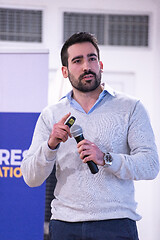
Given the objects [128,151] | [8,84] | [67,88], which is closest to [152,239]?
[67,88]

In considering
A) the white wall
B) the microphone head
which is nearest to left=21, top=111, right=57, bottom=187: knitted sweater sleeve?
the microphone head

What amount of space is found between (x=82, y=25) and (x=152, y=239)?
2.39 m

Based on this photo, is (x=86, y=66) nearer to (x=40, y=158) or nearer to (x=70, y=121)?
(x=70, y=121)

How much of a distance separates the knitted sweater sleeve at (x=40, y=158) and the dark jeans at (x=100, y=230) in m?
0.24

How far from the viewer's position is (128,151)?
167 centimetres

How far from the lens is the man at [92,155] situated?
5.00 ft

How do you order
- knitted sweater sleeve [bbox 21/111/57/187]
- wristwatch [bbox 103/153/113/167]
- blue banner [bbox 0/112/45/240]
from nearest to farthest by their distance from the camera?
wristwatch [bbox 103/153/113/167] < knitted sweater sleeve [bbox 21/111/57/187] < blue banner [bbox 0/112/45/240]

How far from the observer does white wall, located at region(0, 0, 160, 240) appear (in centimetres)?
435

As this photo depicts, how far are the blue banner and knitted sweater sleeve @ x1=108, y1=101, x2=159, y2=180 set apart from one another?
933mm

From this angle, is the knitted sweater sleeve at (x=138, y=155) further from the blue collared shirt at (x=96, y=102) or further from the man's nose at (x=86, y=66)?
the man's nose at (x=86, y=66)

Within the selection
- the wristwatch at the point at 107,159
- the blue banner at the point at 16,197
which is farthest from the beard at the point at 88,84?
the blue banner at the point at 16,197

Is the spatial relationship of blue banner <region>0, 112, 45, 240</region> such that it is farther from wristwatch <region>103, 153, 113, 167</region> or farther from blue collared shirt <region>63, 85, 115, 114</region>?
wristwatch <region>103, 153, 113, 167</region>

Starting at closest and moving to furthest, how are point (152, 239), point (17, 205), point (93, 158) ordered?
point (93, 158), point (17, 205), point (152, 239)

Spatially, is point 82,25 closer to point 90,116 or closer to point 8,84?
point 8,84
